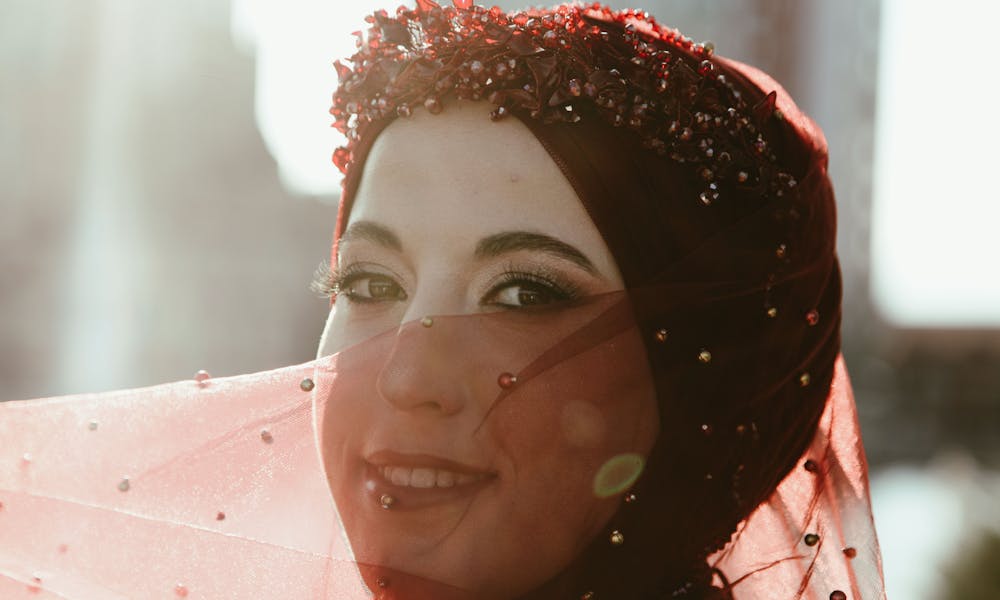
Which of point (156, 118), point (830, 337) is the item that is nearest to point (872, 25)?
point (156, 118)

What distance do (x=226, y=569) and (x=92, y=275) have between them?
71.8 feet

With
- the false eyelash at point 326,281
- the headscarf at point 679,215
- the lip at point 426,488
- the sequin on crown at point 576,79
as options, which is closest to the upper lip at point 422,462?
the lip at point 426,488

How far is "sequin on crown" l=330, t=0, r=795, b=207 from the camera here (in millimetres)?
1521

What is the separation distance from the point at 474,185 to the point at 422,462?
1.34 ft

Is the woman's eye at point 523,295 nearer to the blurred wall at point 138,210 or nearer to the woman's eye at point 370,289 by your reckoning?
the woman's eye at point 370,289

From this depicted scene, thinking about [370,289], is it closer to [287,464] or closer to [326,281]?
[326,281]

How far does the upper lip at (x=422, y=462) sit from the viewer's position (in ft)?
4.19

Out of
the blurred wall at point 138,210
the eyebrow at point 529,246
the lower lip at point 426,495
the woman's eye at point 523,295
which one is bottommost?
the lower lip at point 426,495

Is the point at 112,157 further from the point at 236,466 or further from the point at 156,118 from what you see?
the point at 236,466

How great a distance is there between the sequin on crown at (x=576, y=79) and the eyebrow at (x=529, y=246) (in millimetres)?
197

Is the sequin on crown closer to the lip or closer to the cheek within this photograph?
the cheek

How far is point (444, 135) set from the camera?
1.50 m

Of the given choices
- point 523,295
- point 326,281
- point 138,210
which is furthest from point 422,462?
point 138,210

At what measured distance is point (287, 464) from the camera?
4.26ft
